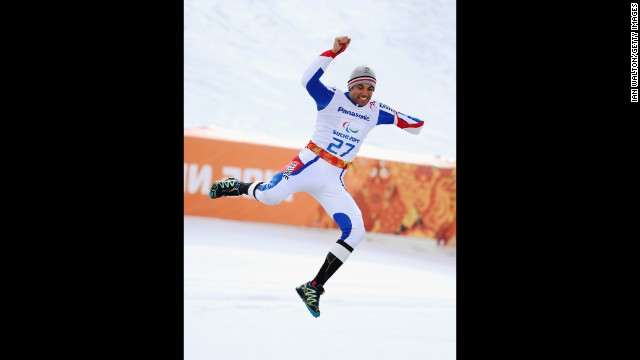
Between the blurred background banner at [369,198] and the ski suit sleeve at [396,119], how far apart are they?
666 cm

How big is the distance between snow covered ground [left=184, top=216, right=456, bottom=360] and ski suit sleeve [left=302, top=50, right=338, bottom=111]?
9.27 ft

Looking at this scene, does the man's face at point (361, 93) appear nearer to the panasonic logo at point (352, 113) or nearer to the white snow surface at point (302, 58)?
the panasonic logo at point (352, 113)

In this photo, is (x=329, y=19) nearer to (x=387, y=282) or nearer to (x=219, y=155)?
(x=219, y=155)

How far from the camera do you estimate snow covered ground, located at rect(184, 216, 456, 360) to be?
23.4ft

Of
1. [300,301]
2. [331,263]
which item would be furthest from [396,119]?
[300,301]

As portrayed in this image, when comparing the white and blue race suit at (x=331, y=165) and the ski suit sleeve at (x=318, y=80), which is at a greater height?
the ski suit sleeve at (x=318, y=80)

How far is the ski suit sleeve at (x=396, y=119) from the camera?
547 cm

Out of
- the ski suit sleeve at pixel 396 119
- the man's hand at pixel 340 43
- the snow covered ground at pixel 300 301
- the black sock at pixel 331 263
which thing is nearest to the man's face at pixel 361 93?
the ski suit sleeve at pixel 396 119

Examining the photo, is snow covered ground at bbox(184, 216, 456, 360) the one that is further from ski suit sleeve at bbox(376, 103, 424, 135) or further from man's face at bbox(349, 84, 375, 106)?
man's face at bbox(349, 84, 375, 106)

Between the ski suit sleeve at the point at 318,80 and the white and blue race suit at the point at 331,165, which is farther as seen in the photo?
the white and blue race suit at the point at 331,165

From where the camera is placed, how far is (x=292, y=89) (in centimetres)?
1711

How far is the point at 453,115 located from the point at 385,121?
459 inches

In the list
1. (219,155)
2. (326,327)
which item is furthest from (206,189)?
(326,327)

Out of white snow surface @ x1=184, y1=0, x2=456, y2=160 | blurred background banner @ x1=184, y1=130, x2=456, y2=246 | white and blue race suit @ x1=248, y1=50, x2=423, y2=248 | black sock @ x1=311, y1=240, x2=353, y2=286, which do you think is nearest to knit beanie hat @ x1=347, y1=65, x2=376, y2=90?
white and blue race suit @ x1=248, y1=50, x2=423, y2=248
